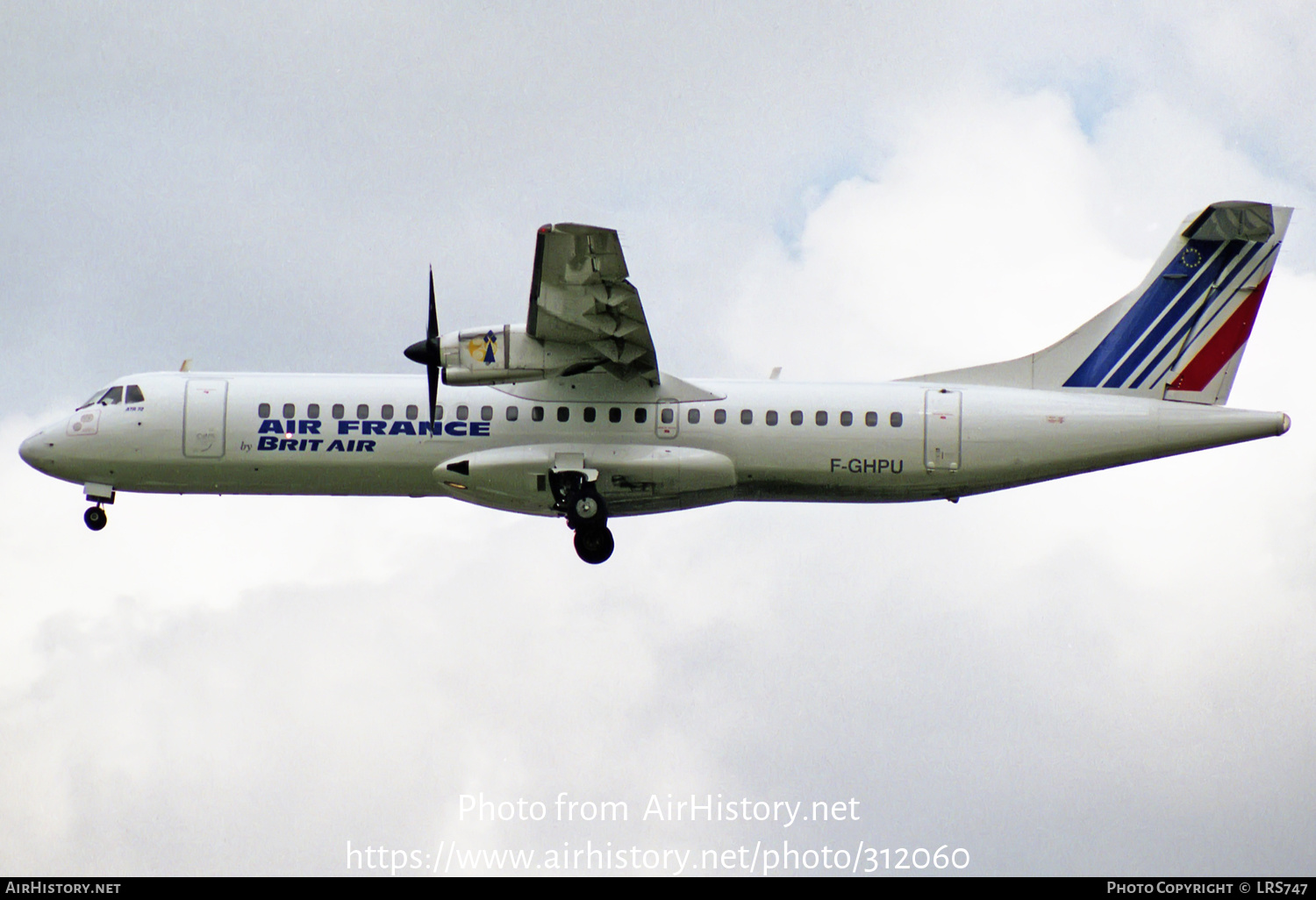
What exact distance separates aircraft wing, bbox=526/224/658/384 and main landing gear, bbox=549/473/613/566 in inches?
67.7

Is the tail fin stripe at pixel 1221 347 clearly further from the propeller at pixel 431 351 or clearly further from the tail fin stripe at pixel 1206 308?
the propeller at pixel 431 351

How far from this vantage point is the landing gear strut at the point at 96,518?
2692 centimetres

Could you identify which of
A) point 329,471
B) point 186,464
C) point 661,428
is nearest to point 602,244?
point 661,428

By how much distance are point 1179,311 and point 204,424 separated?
1609 centimetres

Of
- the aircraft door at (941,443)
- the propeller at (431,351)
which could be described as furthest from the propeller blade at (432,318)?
the aircraft door at (941,443)

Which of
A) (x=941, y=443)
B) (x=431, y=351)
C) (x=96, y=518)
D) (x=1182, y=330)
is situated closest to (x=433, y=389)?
(x=431, y=351)

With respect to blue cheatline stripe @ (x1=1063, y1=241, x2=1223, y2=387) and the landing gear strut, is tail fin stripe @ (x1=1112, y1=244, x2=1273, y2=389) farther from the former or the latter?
the landing gear strut

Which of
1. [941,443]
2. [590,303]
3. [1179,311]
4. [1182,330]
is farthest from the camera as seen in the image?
[1179,311]

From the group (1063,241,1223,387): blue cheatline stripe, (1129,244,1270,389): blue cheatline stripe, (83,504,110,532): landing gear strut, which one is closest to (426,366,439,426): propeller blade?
(83,504,110,532): landing gear strut

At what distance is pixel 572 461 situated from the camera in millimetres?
25188

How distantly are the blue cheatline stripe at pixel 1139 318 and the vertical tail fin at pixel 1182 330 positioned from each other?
1cm

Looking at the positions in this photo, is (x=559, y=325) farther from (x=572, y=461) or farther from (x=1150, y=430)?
(x=1150, y=430)

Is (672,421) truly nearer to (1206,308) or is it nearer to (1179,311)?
(1179,311)

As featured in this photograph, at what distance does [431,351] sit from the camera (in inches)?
961
